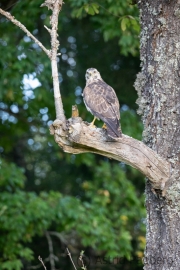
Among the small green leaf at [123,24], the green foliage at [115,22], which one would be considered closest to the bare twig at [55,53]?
the small green leaf at [123,24]

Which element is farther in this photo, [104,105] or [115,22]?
[115,22]

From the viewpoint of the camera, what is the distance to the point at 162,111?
4488 mm

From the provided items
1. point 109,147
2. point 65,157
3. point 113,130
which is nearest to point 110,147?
point 109,147

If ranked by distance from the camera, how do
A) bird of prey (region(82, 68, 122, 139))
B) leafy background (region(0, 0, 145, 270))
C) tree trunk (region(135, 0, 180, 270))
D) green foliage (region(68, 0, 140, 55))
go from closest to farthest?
bird of prey (region(82, 68, 122, 139))
tree trunk (region(135, 0, 180, 270))
green foliage (region(68, 0, 140, 55))
leafy background (region(0, 0, 145, 270))

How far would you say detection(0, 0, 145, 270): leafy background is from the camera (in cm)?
829

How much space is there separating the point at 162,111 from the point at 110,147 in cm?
63

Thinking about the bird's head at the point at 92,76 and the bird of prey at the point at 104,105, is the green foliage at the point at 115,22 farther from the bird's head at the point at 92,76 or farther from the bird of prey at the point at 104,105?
the bird of prey at the point at 104,105

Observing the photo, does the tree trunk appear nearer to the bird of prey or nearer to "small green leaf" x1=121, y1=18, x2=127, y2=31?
the bird of prey

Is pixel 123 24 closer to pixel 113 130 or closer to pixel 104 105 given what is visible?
pixel 104 105

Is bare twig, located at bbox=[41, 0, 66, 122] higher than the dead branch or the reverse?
higher

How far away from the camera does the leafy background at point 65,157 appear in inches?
326

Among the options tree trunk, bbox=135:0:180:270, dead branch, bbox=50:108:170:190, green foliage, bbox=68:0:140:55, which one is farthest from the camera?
green foliage, bbox=68:0:140:55

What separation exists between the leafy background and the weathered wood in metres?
2.23

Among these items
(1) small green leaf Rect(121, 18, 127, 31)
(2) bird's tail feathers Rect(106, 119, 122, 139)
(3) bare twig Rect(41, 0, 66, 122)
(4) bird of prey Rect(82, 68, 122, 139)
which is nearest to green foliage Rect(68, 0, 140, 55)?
(1) small green leaf Rect(121, 18, 127, 31)
